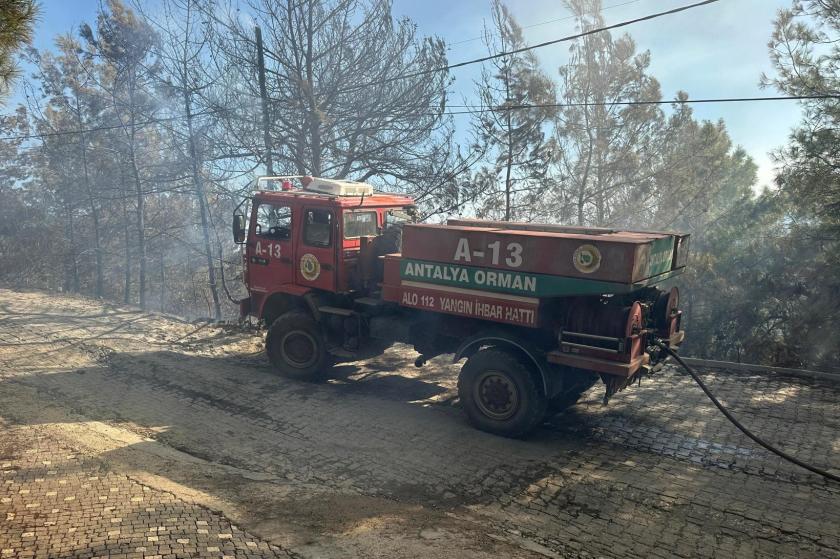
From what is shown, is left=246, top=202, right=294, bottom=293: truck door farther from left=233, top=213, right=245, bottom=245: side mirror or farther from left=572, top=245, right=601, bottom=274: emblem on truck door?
left=572, top=245, right=601, bottom=274: emblem on truck door

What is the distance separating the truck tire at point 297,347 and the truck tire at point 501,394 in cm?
254

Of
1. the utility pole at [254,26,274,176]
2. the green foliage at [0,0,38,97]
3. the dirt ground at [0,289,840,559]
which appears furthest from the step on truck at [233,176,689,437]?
the utility pole at [254,26,274,176]

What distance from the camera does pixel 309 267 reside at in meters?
8.32

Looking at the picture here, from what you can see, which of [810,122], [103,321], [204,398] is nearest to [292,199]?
[204,398]

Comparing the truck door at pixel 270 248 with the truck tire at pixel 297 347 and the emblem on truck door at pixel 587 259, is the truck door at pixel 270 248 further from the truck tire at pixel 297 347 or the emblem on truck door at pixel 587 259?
the emblem on truck door at pixel 587 259

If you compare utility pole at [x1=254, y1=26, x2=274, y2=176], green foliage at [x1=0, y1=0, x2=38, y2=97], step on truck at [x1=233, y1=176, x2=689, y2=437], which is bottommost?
step on truck at [x1=233, y1=176, x2=689, y2=437]

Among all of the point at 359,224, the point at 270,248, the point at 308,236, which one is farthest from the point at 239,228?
the point at 359,224

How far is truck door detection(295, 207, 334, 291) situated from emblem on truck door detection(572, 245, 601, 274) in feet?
11.3

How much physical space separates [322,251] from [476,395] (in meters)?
3.06

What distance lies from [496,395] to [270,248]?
418cm

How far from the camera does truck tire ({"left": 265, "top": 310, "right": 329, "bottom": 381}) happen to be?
841 cm

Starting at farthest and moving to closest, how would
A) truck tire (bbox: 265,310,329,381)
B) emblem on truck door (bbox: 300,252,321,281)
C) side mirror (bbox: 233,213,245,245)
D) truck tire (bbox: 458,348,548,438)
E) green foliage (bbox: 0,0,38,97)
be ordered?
side mirror (bbox: 233,213,245,245) → truck tire (bbox: 265,310,329,381) → emblem on truck door (bbox: 300,252,321,281) → truck tire (bbox: 458,348,548,438) → green foliage (bbox: 0,0,38,97)

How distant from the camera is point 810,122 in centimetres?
1051

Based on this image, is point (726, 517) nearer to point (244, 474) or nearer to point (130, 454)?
point (244, 474)
